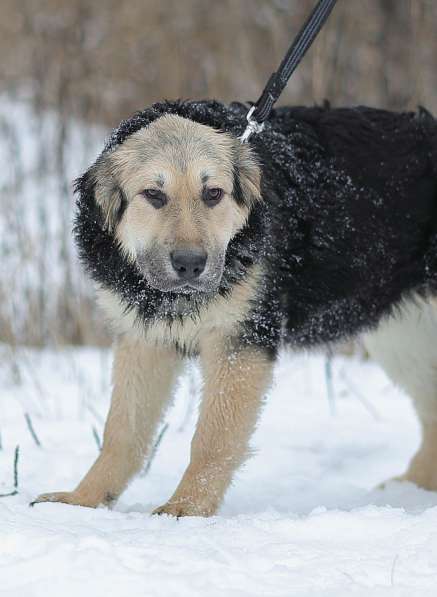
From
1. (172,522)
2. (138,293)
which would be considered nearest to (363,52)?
(138,293)

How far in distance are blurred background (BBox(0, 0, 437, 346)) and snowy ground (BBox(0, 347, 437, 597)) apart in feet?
1.95

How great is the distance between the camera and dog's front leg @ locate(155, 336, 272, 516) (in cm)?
374

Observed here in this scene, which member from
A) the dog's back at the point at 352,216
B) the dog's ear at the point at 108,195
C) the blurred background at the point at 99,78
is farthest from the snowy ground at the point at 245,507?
the dog's ear at the point at 108,195

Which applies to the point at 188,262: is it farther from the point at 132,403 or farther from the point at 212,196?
the point at 132,403

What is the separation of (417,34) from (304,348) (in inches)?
139

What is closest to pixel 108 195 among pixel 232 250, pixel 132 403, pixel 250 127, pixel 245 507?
pixel 232 250

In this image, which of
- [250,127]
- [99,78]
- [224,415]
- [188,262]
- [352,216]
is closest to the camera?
[188,262]

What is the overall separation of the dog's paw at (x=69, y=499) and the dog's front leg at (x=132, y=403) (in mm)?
122

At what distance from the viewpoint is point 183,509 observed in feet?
11.9

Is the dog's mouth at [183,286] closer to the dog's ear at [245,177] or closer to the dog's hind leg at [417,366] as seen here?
the dog's ear at [245,177]

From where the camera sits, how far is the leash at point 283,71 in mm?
3932

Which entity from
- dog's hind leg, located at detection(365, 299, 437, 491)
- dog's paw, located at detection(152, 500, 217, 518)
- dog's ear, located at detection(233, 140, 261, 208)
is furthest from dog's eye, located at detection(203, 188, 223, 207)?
dog's hind leg, located at detection(365, 299, 437, 491)

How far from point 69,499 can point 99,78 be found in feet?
19.5

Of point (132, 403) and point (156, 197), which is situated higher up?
Result: point (156, 197)
